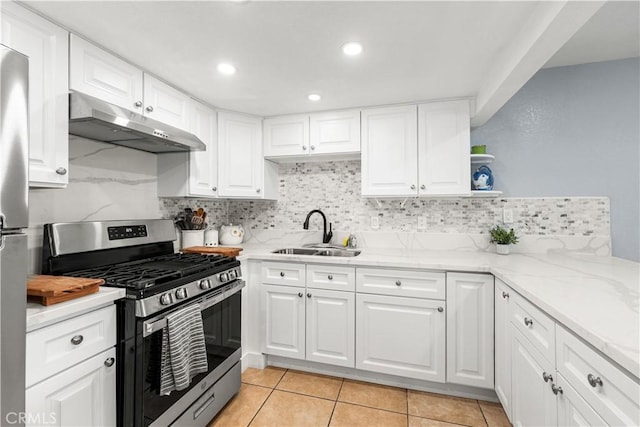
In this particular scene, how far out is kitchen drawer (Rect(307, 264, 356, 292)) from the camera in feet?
7.08

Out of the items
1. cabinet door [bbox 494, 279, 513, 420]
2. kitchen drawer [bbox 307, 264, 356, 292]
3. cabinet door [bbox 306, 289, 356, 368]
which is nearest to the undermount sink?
kitchen drawer [bbox 307, 264, 356, 292]

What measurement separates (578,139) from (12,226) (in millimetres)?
3252

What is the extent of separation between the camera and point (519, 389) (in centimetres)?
146

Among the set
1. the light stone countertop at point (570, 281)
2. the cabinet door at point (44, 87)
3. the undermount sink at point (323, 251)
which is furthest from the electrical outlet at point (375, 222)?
the cabinet door at point (44, 87)

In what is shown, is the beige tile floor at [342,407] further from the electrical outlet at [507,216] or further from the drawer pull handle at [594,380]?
the electrical outlet at [507,216]

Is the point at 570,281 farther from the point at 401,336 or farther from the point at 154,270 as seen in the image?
the point at 154,270

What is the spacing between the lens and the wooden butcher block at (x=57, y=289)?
43.0 inches

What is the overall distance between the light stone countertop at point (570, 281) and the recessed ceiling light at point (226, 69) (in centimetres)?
130

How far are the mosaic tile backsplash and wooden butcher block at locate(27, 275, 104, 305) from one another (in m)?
1.17

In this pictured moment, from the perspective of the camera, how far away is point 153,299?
134cm

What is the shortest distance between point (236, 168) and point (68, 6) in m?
1.47

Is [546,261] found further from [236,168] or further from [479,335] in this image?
[236,168]

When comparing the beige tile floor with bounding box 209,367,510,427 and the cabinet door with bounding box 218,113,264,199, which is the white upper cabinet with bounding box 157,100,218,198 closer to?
the cabinet door with bounding box 218,113,264,199

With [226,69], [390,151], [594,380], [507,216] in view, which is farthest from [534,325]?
[226,69]
